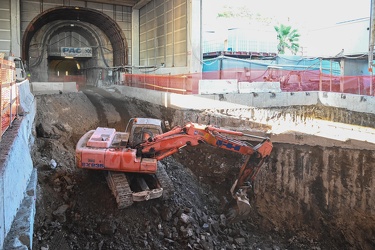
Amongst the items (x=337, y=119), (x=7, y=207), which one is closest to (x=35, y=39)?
(x=337, y=119)

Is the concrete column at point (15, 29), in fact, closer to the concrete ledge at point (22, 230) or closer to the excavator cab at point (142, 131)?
the excavator cab at point (142, 131)

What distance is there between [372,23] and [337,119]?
510cm

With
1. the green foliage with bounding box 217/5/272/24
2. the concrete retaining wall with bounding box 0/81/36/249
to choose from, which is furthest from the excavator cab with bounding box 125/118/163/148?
the green foliage with bounding box 217/5/272/24

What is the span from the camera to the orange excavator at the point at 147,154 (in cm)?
848

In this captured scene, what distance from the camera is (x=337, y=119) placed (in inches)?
728

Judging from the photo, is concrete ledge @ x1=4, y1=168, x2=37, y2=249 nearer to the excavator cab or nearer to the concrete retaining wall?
the concrete retaining wall

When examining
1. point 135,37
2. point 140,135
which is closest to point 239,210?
point 140,135

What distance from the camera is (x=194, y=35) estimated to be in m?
21.2

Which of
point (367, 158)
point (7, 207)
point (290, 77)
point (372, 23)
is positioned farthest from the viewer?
point (290, 77)

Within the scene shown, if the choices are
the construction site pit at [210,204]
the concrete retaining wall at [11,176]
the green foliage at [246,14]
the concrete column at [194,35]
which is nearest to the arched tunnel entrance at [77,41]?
the concrete column at [194,35]

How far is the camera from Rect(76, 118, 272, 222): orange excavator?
8.48 metres

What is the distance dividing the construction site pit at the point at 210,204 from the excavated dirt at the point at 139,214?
0.02 m

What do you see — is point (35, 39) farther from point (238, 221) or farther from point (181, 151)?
point (238, 221)

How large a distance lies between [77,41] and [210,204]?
95.1 ft
